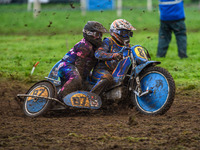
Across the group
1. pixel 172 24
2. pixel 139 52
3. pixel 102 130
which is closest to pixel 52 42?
pixel 172 24

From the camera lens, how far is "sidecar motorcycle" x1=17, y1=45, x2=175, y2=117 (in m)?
6.71

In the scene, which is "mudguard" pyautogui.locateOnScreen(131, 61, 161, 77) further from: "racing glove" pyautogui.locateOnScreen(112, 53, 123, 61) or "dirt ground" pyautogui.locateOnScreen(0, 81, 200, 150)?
"dirt ground" pyautogui.locateOnScreen(0, 81, 200, 150)

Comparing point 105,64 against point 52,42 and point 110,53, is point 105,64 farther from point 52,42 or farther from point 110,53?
point 52,42

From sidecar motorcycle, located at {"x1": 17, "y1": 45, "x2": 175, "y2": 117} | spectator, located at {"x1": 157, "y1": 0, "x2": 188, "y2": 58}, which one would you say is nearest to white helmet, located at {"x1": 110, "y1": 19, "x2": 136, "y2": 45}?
sidecar motorcycle, located at {"x1": 17, "y1": 45, "x2": 175, "y2": 117}

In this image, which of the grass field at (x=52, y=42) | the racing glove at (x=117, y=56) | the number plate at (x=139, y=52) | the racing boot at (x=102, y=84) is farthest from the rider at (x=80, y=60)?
the grass field at (x=52, y=42)

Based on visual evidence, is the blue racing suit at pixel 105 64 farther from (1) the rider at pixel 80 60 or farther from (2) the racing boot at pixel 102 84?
(1) the rider at pixel 80 60

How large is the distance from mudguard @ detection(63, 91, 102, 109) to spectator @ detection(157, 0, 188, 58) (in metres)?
6.98

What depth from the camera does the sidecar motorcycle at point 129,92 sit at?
6.71 meters

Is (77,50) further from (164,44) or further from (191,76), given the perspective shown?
(164,44)

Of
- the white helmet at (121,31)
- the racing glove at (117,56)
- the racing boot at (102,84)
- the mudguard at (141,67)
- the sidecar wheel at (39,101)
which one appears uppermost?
the white helmet at (121,31)

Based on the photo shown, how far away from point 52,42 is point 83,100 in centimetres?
1220

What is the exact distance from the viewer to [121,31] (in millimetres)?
7199

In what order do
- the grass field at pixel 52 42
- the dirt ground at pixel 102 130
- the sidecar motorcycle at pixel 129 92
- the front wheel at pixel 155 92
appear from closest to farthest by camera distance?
1. the dirt ground at pixel 102 130
2. the front wheel at pixel 155 92
3. the sidecar motorcycle at pixel 129 92
4. the grass field at pixel 52 42

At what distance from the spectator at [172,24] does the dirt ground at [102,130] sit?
5.98 m
